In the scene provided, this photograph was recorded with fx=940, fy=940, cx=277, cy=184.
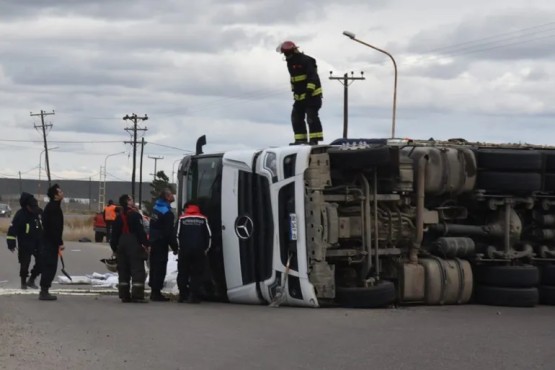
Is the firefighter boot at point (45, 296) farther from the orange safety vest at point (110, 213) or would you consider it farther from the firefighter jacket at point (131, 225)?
the orange safety vest at point (110, 213)

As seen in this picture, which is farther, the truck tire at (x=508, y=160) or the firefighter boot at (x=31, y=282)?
the firefighter boot at (x=31, y=282)

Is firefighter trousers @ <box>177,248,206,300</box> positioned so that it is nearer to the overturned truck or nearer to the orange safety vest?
the overturned truck

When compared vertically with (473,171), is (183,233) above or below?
below

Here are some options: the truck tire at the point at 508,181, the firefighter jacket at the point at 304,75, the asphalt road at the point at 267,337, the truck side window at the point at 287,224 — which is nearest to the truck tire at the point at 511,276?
the asphalt road at the point at 267,337

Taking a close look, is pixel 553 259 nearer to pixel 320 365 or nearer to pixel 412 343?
pixel 412 343

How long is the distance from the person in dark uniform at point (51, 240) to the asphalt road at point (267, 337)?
57 centimetres

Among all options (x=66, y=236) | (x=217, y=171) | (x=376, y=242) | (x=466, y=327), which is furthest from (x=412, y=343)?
(x=66, y=236)

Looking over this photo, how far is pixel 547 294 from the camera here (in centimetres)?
1359

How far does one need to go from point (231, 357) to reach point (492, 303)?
5692mm

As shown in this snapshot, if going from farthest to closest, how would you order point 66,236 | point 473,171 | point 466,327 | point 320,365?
point 66,236
point 473,171
point 466,327
point 320,365

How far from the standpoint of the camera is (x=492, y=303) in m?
13.3

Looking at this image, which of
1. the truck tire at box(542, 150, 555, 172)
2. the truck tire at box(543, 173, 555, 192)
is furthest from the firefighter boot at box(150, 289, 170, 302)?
the truck tire at box(542, 150, 555, 172)

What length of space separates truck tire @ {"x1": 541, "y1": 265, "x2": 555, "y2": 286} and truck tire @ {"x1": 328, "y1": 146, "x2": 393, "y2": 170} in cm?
295

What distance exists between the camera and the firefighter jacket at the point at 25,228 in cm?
1666
